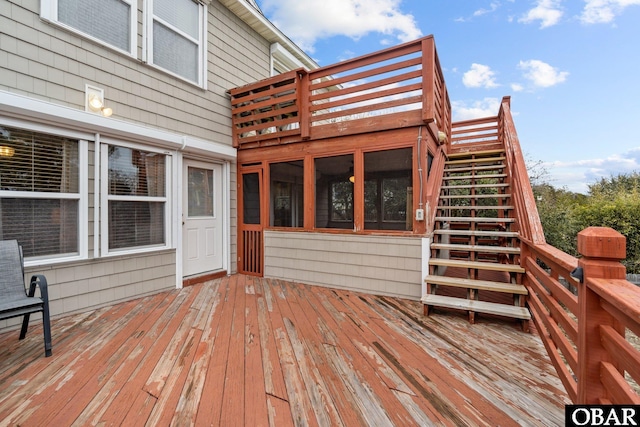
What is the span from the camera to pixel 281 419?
1584 millimetres

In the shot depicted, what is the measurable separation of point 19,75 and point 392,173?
170 inches

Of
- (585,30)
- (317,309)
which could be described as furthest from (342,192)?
(585,30)

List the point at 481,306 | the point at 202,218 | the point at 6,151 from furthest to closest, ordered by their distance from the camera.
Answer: the point at 202,218, the point at 481,306, the point at 6,151

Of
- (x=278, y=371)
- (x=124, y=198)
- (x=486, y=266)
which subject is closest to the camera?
(x=278, y=371)

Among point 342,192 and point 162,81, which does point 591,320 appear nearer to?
point 342,192

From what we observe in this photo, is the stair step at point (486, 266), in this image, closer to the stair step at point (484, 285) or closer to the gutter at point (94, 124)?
the stair step at point (484, 285)

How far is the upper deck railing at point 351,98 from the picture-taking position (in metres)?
3.63

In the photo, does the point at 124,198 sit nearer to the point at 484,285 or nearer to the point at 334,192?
the point at 334,192

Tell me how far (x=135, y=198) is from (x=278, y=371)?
3.16 meters

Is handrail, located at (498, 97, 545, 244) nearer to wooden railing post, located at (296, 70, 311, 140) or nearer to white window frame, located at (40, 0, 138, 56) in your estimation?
wooden railing post, located at (296, 70, 311, 140)

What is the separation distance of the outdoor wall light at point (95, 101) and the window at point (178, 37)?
36.1 inches

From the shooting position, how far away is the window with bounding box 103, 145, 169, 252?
3635 mm

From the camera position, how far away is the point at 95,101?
3379 millimetres

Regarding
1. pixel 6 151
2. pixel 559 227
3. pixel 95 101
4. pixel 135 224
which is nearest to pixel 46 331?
pixel 135 224
